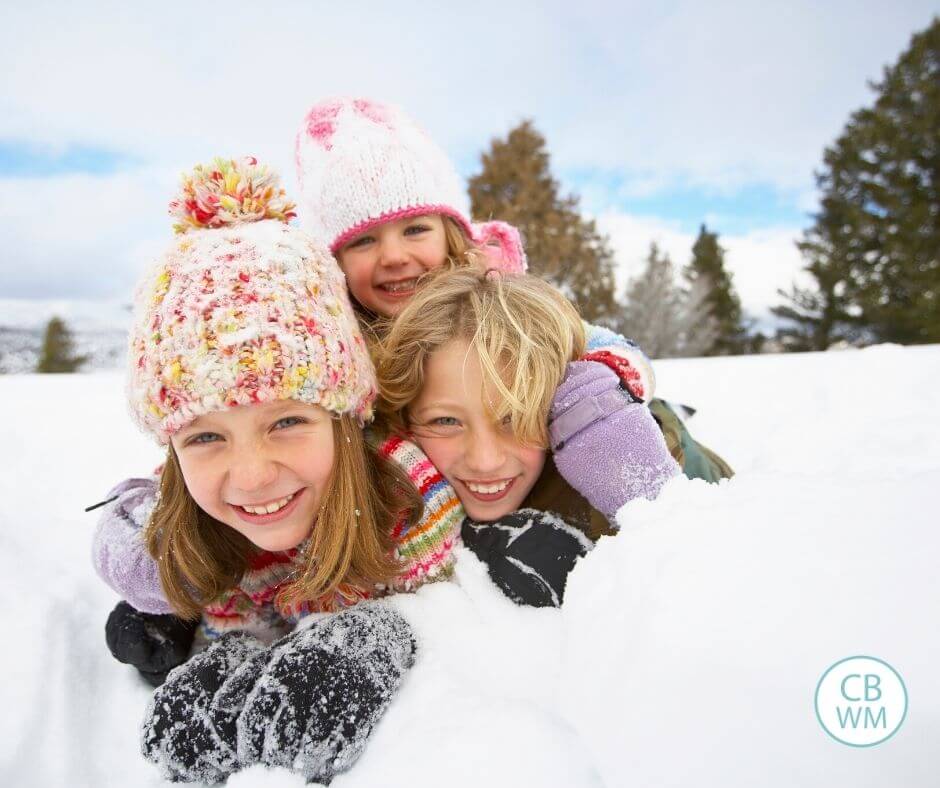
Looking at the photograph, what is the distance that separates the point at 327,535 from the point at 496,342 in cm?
62

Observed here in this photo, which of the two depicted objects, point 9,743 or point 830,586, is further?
point 9,743

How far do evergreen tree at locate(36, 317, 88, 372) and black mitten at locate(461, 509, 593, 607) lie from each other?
70.2 feet

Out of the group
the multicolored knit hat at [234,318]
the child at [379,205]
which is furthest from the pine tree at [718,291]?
the multicolored knit hat at [234,318]

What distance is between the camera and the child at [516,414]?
1.47 meters

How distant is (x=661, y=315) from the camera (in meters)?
15.8

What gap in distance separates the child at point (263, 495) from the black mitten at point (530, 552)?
0.40 ft

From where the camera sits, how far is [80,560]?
6.41 feet

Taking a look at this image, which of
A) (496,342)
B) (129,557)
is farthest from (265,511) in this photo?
(496,342)

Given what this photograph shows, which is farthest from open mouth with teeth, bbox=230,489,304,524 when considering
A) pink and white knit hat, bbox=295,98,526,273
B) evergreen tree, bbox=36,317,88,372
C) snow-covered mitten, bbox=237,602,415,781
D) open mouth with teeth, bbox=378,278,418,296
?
evergreen tree, bbox=36,317,88,372

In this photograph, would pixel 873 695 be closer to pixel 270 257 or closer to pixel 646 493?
pixel 646 493

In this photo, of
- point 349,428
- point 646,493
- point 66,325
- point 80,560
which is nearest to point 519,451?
point 646,493

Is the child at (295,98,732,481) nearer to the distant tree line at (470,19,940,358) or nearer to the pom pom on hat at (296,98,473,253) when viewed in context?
the pom pom on hat at (296,98,473,253)

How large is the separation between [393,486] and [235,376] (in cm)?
50

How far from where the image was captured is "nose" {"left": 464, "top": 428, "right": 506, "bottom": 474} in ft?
5.07
